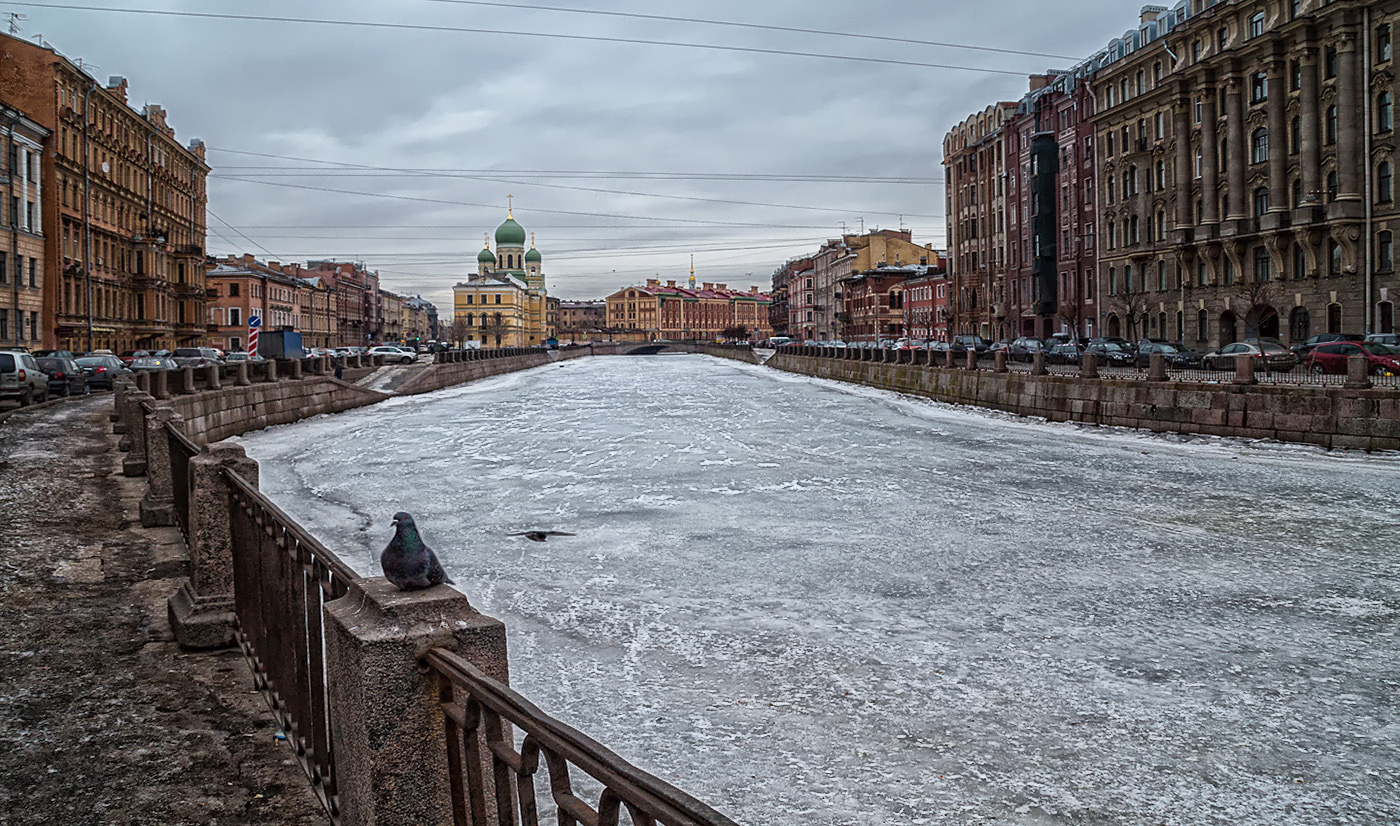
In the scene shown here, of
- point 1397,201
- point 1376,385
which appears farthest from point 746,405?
point 1397,201

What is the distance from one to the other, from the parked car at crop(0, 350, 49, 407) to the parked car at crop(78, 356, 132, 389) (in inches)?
277

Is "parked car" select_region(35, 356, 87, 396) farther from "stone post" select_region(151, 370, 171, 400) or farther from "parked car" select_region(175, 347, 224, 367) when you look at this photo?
"stone post" select_region(151, 370, 171, 400)

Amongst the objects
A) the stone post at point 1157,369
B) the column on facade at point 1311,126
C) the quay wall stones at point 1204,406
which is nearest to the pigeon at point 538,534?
the quay wall stones at point 1204,406

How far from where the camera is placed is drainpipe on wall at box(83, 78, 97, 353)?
2108 inches

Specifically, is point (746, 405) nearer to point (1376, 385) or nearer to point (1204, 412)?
point (1204, 412)

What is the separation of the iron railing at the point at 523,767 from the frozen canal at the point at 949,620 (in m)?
2.29

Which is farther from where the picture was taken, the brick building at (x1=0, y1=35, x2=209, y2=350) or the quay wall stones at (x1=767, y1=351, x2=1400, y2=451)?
the brick building at (x1=0, y1=35, x2=209, y2=350)

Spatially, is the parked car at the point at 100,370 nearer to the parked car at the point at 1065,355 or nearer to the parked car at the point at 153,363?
the parked car at the point at 153,363

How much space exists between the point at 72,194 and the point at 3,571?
56008 millimetres

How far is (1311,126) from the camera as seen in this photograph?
48094 millimetres

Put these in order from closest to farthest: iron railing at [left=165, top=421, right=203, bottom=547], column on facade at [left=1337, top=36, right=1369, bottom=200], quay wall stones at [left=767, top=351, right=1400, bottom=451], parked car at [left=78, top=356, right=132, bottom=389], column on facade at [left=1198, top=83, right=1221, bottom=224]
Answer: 1. iron railing at [left=165, top=421, right=203, bottom=547]
2. quay wall stones at [left=767, top=351, right=1400, bottom=451]
3. parked car at [left=78, top=356, right=132, bottom=389]
4. column on facade at [left=1337, top=36, right=1369, bottom=200]
5. column on facade at [left=1198, top=83, right=1221, bottom=224]

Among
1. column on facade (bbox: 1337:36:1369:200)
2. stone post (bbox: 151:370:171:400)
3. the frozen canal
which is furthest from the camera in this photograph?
column on facade (bbox: 1337:36:1369:200)

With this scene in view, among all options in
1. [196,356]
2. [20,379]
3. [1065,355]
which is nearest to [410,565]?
[20,379]

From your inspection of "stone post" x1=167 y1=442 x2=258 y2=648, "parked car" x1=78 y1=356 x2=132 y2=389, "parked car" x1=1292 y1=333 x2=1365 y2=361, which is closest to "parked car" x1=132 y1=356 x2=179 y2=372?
"parked car" x1=78 y1=356 x2=132 y2=389
